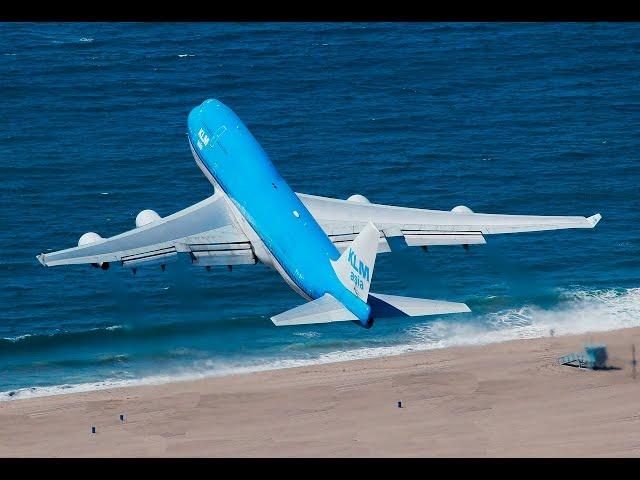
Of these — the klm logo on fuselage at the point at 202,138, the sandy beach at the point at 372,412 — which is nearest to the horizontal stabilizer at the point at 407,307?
the sandy beach at the point at 372,412

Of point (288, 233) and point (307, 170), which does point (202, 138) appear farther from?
point (307, 170)

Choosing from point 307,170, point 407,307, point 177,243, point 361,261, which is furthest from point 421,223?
point 307,170

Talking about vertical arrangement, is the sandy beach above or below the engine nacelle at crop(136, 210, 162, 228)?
below

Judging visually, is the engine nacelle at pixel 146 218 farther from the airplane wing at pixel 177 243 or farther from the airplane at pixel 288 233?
the airplane wing at pixel 177 243

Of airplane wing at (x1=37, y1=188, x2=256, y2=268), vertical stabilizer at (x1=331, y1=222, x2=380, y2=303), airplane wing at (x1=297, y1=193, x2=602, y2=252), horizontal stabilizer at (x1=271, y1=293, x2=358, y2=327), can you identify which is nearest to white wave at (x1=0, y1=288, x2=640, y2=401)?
airplane wing at (x1=37, y1=188, x2=256, y2=268)

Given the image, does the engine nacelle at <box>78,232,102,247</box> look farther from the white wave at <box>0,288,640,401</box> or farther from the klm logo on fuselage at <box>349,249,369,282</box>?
the white wave at <box>0,288,640,401</box>
